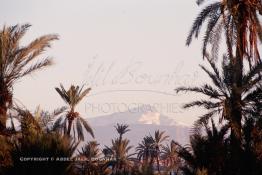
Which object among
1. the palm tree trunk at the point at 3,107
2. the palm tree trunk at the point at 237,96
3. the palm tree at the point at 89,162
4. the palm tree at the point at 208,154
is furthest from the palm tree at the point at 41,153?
the palm tree trunk at the point at 237,96

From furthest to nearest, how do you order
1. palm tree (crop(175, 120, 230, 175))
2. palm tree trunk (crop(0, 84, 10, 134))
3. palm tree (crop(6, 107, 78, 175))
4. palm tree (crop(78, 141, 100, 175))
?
palm tree (crop(175, 120, 230, 175))
palm tree trunk (crop(0, 84, 10, 134))
palm tree (crop(78, 141, 100, 175))
palm tree (crop(6, 107, 78, 175))

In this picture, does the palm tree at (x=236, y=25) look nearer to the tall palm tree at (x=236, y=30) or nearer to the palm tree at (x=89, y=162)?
the tall palm tree at (x=236, y=30)

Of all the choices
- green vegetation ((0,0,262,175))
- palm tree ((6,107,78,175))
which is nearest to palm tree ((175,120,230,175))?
green vegetation ((0,0,262,175))

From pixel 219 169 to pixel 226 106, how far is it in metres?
2.80

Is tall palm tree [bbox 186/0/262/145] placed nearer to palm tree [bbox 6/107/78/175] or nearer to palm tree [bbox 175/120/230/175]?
palm tree [bbox 175/120/230/175]

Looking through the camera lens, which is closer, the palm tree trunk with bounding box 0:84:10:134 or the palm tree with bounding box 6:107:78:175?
the palm tree with bounding box 6:107:78:175

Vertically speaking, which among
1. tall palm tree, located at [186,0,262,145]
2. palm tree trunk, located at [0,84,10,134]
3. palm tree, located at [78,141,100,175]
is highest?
tall palm tree, located at [186,0,262,145]

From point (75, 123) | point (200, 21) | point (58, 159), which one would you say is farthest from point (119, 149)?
point (58, 159)

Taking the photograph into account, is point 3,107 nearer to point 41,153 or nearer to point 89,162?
point 89,162

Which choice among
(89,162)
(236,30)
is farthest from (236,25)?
(89,162)

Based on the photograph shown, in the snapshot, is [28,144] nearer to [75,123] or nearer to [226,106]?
[226,106]

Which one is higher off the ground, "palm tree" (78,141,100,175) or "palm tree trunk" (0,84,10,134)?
"palm tree trunk" (0,84,10,134)

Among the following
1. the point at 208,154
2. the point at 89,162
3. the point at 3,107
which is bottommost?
the point at 89,162

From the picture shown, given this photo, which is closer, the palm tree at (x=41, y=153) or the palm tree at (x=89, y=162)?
the palm tree at (x=41, y=153)
